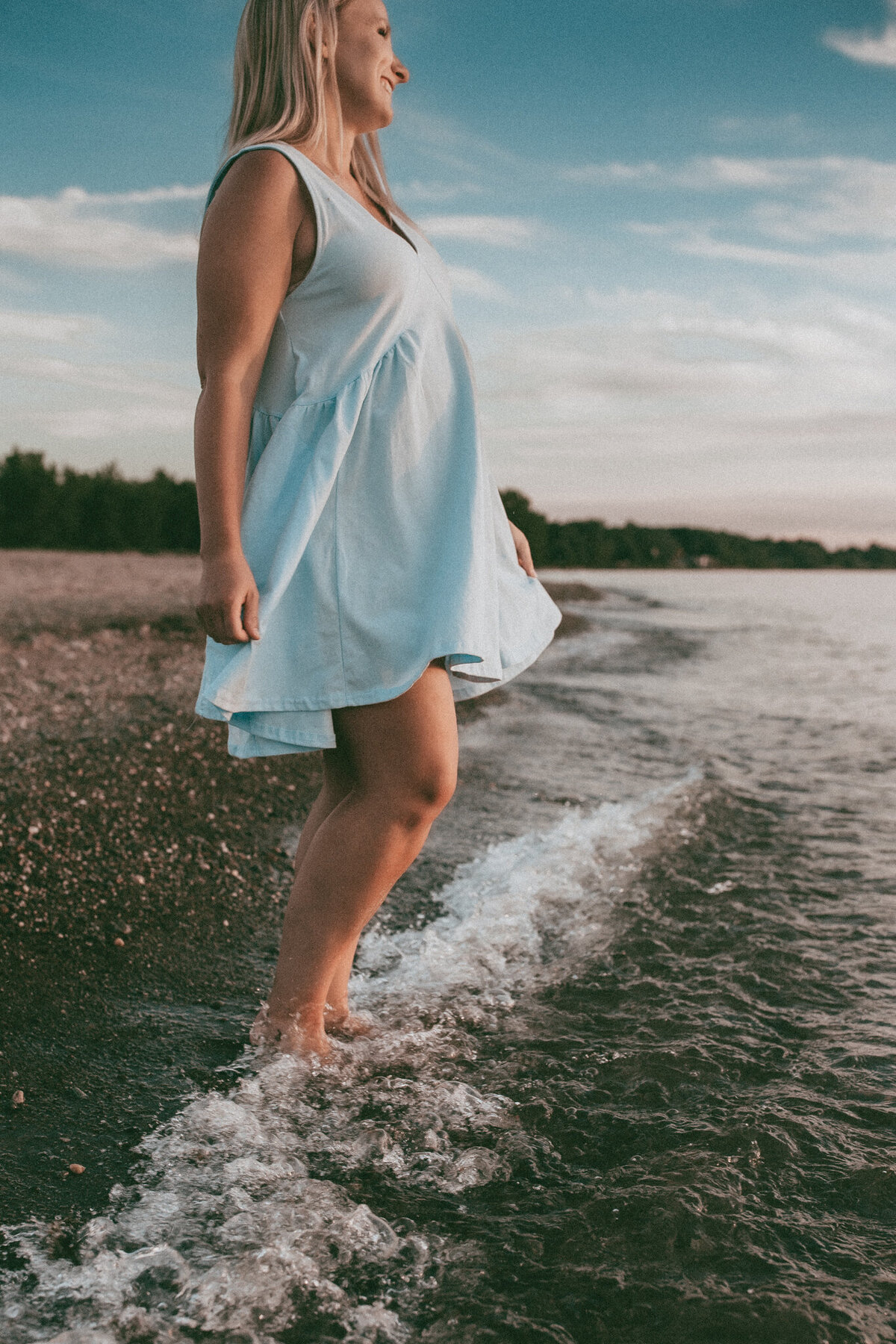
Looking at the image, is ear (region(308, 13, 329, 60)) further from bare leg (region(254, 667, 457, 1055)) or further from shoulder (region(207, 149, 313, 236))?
bare leg (region(254, 667, 457, 1055))

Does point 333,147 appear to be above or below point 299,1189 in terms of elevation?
above

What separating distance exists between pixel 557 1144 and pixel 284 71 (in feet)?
7.44

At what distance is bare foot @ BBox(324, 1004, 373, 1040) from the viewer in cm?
226

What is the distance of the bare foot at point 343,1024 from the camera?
7.42 feet

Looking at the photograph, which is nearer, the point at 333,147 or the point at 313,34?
the point at 313,34

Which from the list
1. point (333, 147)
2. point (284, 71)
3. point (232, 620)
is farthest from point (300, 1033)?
point (284, 71)

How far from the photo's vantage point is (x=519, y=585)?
→ 89.4 inches

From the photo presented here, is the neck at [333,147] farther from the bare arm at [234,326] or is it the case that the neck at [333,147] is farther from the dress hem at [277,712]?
the dress hem at [277,712]

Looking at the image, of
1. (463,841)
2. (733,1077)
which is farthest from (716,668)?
(733,1077)

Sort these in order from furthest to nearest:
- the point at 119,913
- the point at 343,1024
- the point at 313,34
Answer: the point at 119,913 < the point at 343,1024 < the point at 313,34

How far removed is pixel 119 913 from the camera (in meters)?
3.13

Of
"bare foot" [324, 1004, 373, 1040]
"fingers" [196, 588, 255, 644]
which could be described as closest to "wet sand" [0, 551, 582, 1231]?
"bare foot" [324, 1004, 373, 1040]

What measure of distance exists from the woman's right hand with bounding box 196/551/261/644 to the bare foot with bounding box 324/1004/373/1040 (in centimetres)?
98

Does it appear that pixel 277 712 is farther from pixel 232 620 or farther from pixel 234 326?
pixel 234 326
